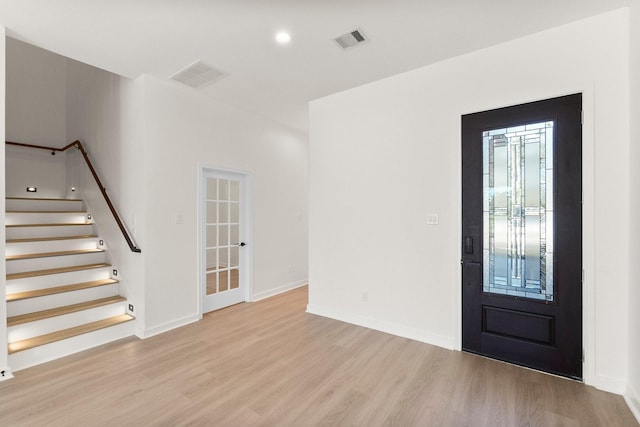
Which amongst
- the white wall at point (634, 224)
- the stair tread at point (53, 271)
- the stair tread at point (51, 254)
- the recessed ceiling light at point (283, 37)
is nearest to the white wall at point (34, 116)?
the stair tread at point (51, 254)

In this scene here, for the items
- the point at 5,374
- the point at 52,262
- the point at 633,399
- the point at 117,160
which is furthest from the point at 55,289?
the point at 633,399

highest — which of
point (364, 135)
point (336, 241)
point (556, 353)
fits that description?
point (364, 135)

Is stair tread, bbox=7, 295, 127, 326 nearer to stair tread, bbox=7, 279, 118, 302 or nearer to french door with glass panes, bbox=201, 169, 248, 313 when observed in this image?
stair tread, bbox=7, 279, 118, 302

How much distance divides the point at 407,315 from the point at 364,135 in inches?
83.9

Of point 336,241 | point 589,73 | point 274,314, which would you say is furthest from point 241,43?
point 274,314

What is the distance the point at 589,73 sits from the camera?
2.37 meters

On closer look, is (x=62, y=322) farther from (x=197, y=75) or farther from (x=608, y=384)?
(x=608, y=384)

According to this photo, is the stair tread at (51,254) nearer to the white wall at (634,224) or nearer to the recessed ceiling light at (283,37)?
the recessed ceiling light at (283,37)

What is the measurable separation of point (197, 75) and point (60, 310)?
288 centimetres

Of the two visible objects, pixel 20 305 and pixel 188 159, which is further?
pixel 188 159

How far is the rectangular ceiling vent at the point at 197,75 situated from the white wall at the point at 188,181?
0.22 meters

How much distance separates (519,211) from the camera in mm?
2645

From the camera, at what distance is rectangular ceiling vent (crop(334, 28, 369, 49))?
8.49 feet

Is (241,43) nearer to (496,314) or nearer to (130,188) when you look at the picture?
(130,188)
